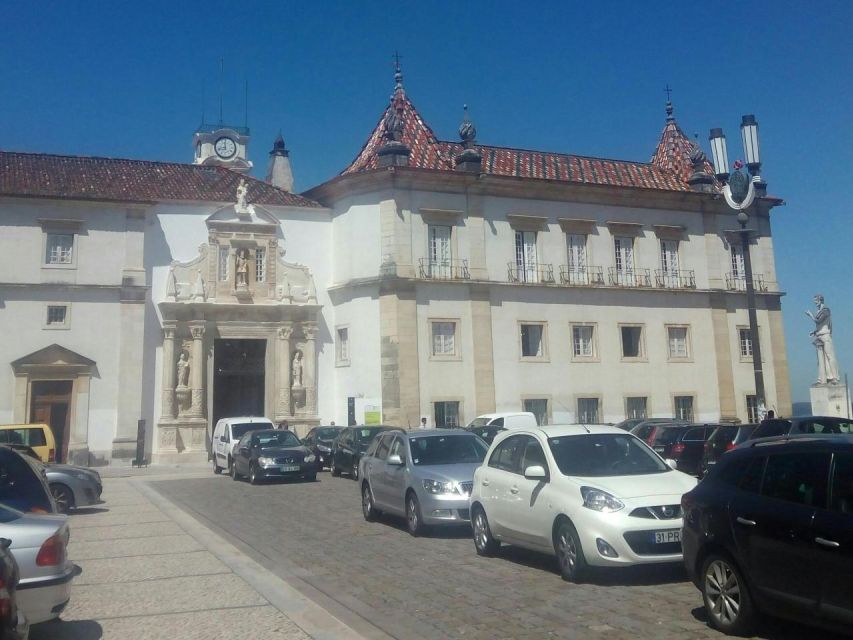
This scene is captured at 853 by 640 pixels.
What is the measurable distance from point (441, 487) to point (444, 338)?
21.5m

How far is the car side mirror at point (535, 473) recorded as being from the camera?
946 centimetres

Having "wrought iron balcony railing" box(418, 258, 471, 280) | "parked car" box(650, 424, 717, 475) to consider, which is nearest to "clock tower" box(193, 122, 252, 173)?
"wrought iron balcony railing" box(418, 258, 471, 280)

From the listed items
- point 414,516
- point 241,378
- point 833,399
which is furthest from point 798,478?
point 241,378

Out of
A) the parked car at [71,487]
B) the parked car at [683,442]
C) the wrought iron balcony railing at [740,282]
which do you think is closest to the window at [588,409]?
the wrought iron balcony railing at [740,282]

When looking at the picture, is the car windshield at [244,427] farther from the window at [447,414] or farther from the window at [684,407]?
the window at [684,407]

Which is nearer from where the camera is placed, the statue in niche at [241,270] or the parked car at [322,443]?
the parked car at [322,443]

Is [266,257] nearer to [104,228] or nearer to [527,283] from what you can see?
[104,228]

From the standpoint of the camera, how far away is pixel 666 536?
8555 millimetres

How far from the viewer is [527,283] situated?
35.6 m

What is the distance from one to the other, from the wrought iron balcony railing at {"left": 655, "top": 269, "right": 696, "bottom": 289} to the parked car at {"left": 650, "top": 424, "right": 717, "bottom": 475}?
17857 mm

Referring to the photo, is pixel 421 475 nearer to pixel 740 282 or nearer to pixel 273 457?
pixel 273 457

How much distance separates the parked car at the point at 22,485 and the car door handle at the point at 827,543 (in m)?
6.72

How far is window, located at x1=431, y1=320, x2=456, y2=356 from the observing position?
111 feet

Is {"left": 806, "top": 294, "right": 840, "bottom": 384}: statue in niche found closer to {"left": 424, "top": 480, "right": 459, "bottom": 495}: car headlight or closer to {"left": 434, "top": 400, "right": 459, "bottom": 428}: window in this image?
{"left": 434, "top": 400, "right": 459, "bottom": 428}: window
